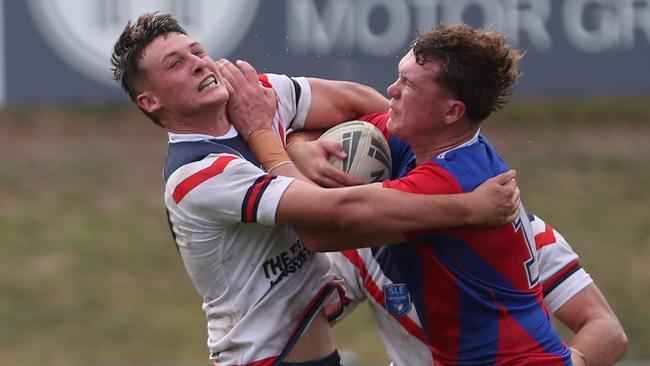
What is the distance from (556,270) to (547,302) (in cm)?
15

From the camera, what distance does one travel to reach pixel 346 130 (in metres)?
5.06

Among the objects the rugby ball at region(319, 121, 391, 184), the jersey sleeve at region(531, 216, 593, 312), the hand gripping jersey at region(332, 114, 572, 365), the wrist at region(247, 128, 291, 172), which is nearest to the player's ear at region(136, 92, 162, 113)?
the wrist at region(247, 128, 291, 172)

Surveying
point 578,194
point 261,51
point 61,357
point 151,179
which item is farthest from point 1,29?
point 578,194

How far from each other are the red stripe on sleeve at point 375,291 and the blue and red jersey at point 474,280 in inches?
7.0

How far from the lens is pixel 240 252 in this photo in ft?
16.6

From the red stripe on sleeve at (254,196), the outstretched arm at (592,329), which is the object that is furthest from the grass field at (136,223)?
the red stripe on sleeve at (254,196)

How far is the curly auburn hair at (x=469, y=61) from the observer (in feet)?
15.9

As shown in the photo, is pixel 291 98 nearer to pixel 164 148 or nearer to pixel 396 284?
pixel 396 284

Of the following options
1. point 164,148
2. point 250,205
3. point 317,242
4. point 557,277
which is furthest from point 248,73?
point 164,148

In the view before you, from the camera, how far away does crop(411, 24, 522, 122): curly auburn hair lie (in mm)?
4852

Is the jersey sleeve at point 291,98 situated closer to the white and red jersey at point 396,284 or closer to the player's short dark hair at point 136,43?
the player's short dark hair at point 136,43

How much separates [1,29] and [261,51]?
1788mm

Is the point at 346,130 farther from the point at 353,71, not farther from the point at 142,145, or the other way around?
the point at 142,145

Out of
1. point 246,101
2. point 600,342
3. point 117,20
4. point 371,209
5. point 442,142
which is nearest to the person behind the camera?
point 371,209
